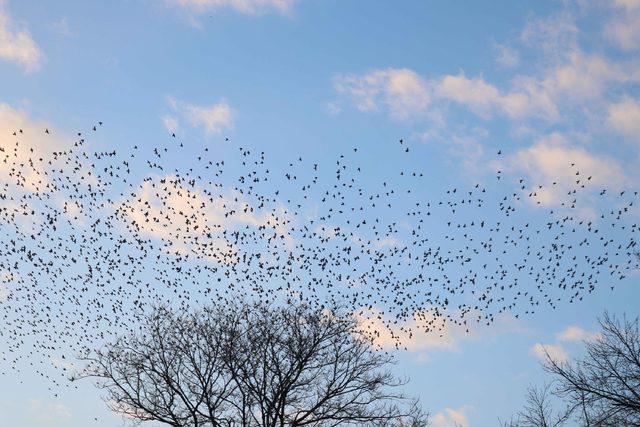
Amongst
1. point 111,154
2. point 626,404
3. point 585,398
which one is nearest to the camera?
point 626,404

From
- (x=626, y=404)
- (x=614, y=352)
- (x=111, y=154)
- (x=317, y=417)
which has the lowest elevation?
(x=626, y=404)

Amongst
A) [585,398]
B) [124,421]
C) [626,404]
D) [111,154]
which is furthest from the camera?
[111,154]

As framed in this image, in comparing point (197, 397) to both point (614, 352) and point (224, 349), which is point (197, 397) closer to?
point (224, 349)

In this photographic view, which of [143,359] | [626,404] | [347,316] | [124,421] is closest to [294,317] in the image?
[347,316]

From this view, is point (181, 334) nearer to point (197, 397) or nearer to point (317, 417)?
point (197, 397)

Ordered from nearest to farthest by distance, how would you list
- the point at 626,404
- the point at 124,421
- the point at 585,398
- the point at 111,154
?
the point at 626,404 < the point at 585,398 < the point at 124,421 < the point at 111,154

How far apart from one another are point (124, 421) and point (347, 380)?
8.91 metres

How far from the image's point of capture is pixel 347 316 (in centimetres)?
2475

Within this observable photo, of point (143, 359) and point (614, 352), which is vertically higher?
point (143, 359)

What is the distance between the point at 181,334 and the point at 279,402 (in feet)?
16.0

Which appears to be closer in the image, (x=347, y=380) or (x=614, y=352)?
(x=614, y=352)

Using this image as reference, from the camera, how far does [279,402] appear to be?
2341 cm

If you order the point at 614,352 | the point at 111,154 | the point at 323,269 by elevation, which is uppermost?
Result: the point at 111,154

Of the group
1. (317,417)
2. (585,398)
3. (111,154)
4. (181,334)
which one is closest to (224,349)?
(181,334)
